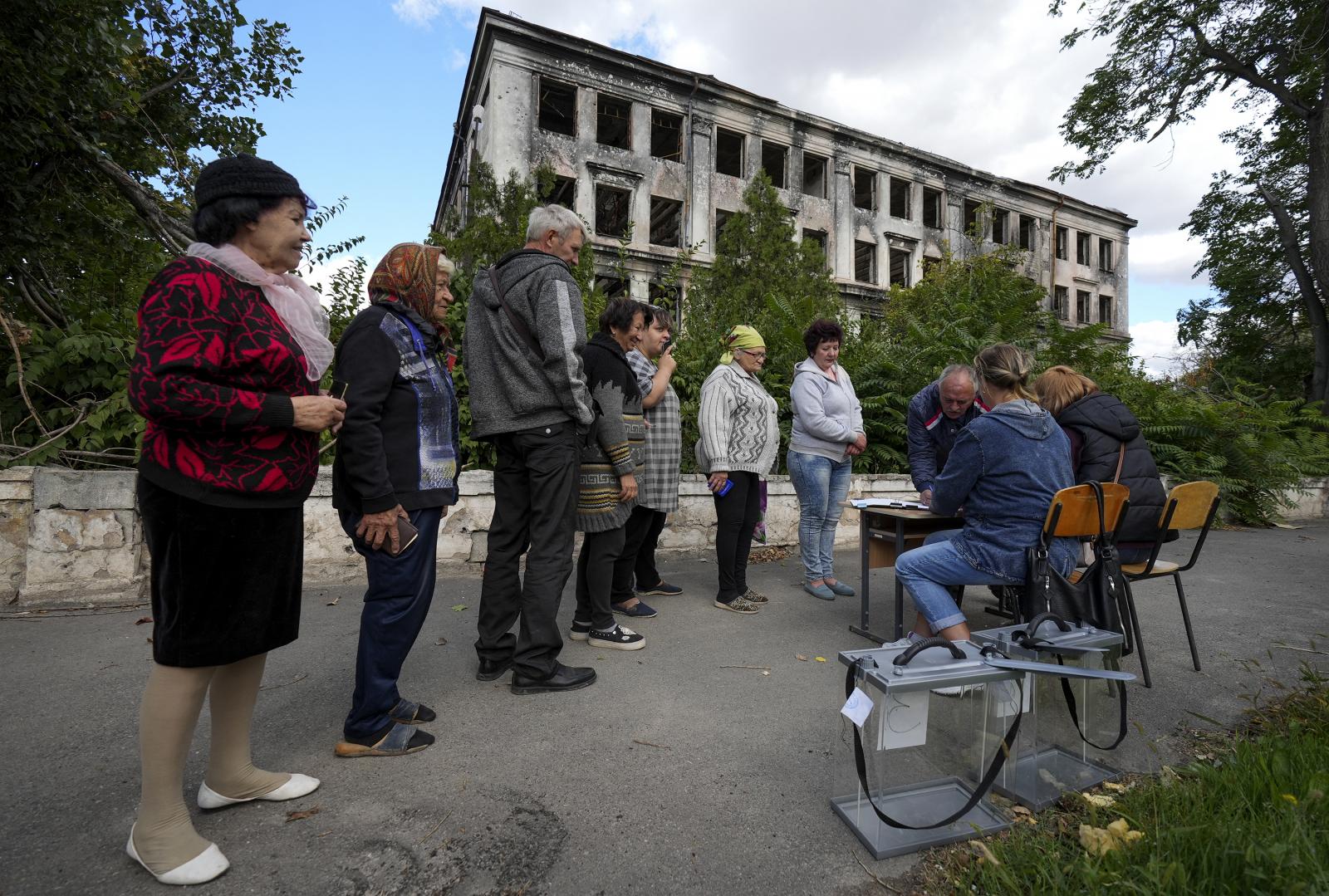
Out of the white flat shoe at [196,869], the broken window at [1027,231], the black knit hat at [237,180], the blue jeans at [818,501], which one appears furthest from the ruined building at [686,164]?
the white flat shoe at [196,869]

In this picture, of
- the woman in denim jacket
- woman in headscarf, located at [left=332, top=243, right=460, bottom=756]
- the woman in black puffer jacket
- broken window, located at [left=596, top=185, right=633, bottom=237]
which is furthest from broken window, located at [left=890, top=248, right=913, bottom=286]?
woman in headscarf, located at [left=332, top=243, right=460, bottom=756]

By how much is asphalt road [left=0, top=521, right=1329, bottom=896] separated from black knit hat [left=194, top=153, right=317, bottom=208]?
6.28 feet

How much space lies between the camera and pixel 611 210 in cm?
2595

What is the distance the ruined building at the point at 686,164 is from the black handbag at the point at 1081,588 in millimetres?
15438

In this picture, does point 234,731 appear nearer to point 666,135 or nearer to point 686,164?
point 686,164

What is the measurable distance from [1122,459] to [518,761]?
10.9 feet

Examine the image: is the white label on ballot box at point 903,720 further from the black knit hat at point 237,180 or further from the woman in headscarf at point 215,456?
the black knit hat at point 237,180

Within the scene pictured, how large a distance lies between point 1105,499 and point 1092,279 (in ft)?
144

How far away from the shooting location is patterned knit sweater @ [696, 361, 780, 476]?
4.61 metres

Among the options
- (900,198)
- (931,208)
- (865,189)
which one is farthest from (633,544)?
(931,208)

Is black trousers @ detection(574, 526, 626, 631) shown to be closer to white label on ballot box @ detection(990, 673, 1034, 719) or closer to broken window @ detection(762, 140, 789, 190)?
white label on ballot box @ detection(990, 673, 1034, 719)

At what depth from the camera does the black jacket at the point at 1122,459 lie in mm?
3436

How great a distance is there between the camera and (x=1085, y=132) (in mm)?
15977

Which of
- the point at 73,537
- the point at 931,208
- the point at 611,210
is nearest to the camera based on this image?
the point at 73,537
